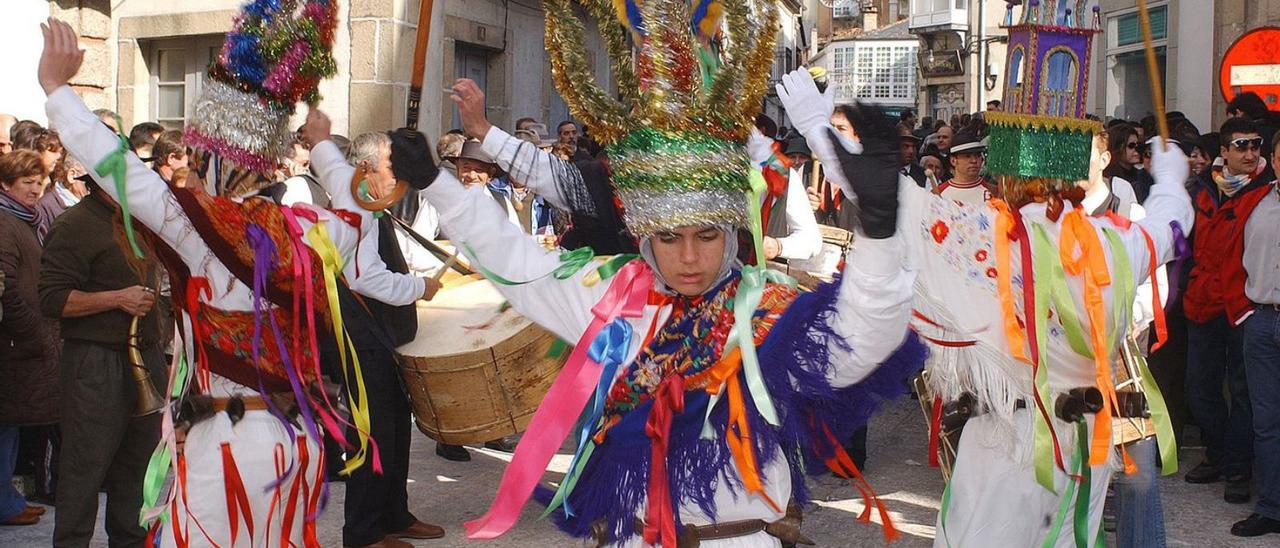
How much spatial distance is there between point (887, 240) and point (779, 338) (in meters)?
0.40

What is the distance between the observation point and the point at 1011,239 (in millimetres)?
3732

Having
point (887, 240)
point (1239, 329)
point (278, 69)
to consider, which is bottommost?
point (1239, 329)

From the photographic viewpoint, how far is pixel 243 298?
362cm

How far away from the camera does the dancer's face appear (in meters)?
2.83

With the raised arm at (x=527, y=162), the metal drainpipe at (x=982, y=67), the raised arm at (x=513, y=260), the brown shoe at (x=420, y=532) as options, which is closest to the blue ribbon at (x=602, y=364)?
the raised arm at (x=513, y=260)

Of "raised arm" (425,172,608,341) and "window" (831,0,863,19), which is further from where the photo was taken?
"window" (831,0,863,19)

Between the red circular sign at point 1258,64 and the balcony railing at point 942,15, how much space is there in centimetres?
3604

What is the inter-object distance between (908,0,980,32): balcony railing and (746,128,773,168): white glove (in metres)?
43.4

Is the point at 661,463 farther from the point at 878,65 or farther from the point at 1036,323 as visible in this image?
the point at 878,65

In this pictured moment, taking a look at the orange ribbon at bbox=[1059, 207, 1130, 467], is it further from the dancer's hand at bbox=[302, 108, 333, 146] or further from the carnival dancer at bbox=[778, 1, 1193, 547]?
the dancer's hand at bbox=[302, 108, 333, 146]

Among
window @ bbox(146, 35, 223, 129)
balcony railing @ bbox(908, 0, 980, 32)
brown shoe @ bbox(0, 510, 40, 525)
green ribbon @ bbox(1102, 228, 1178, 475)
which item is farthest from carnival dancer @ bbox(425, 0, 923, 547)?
balcony railing @ bbox(908, 0, 980, 32)

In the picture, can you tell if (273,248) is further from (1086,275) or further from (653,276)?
(1086,275)

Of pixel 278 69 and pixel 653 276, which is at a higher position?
pixel 278 69

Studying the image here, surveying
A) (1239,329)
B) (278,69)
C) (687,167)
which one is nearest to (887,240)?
(687,167)
